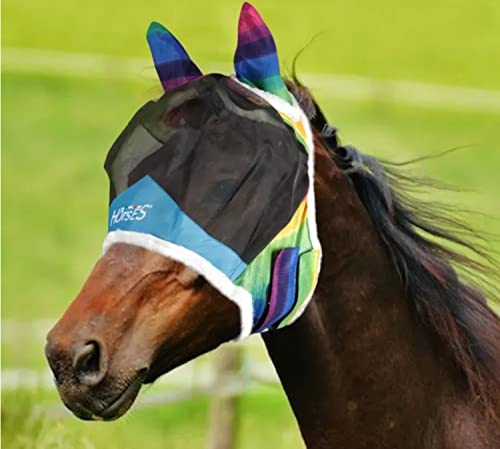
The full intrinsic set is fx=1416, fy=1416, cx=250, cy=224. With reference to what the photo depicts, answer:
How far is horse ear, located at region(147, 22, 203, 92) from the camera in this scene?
2.90 metres

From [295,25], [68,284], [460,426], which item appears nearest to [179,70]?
[460,426]

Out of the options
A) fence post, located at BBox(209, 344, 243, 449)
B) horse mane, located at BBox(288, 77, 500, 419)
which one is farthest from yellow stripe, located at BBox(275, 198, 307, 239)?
fence post, located at BBox(209, 344, 243, 449)

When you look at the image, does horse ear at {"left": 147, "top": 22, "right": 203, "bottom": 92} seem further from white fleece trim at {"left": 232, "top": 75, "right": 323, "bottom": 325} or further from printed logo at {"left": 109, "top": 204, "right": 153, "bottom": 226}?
printed logo at {"left": 109, "top": 204, "right": 153, "bottom": 226}

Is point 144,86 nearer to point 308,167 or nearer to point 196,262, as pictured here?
point 308,167

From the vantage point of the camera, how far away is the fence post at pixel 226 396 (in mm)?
5602

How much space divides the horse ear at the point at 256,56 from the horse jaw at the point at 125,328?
44 cm

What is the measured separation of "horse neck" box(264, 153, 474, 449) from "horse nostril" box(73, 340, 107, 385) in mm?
524

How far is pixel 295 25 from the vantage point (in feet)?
71.2

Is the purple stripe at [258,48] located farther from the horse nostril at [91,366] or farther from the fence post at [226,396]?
the fence post at [226,396]

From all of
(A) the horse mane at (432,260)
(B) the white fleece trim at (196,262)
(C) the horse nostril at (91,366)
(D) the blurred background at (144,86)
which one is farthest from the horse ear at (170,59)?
(D) the blurred background at (144,86)

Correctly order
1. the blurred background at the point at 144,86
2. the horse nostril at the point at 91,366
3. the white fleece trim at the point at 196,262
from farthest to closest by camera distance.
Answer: the blurred background at the point at 144,86
the white fleece trim at the point at 196,262
the horse nostril at the point at 91,366

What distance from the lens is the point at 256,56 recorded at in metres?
2.82

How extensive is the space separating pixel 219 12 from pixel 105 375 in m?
20.0

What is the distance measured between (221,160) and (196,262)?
0.21 meters
